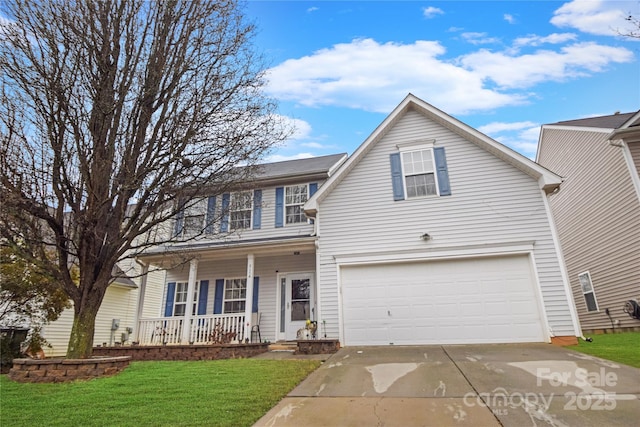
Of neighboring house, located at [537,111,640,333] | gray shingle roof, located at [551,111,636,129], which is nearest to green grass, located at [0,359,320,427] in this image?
neighboring house, located at [537,111,640,333]

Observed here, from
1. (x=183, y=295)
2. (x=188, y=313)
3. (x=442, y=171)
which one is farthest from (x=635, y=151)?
(x=183, y=295)

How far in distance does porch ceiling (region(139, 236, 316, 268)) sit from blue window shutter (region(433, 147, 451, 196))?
411 cm

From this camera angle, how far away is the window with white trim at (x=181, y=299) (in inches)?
497

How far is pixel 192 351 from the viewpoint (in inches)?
385

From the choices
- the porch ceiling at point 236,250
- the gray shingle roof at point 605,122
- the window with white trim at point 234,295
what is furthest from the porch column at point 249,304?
the gray shingle roof at point 605,122

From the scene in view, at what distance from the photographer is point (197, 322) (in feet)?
36.2

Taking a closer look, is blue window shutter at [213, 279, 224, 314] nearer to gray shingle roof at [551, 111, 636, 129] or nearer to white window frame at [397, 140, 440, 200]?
white window frame at [397, 140, 440, 200]

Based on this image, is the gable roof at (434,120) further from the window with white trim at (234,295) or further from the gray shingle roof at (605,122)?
the gray shingle roof at (605,122)

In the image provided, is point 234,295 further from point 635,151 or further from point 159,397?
point 635,151

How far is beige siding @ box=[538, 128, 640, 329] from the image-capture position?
1080 cm

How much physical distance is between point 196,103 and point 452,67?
10.2m

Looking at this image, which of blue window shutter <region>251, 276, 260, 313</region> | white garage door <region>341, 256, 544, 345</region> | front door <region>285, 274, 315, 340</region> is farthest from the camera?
blue window shutter <region>251, 276, 260, 313</region>

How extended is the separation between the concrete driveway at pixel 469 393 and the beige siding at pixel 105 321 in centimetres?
1255

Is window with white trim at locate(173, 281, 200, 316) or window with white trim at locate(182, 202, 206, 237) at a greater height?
window with white trim at locate(182, 202, 206, 237)
